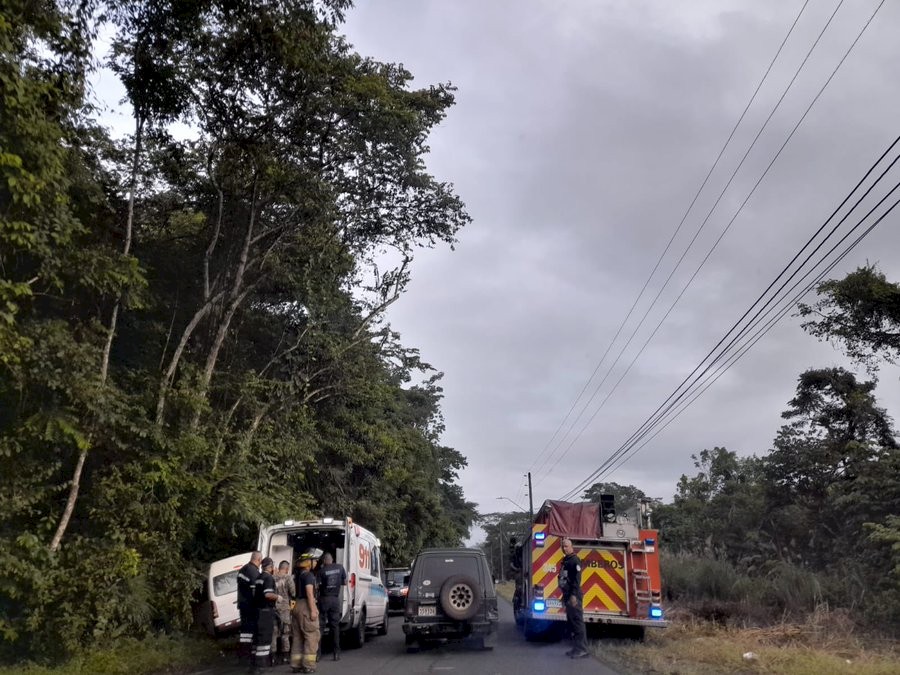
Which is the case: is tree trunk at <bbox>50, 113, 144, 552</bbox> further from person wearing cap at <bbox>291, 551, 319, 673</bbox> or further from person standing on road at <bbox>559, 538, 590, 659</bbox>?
person standing on road at <bbox>559, 538, 590, 659</bbox>

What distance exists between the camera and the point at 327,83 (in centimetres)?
1664

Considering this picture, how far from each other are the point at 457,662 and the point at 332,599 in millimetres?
2553

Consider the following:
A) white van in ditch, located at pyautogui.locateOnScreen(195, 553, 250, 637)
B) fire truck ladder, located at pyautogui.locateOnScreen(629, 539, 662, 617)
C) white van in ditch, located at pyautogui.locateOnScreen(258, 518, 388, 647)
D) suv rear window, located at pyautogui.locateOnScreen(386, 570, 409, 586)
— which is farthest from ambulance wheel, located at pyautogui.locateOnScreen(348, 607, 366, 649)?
suv rear window, located at pyautogui.locateOnScreen(386, 570, 409, 586)

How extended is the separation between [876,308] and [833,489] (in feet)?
20.4

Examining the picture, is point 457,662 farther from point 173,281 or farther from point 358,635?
point 173,281

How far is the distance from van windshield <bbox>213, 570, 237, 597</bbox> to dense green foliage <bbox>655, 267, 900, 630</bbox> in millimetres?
12590

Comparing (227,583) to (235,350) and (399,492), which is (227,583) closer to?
(235,350)

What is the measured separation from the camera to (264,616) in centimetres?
1212

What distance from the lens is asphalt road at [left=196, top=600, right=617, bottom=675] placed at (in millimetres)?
12047

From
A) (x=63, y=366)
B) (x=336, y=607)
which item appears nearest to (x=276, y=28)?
(x=63, y=366)

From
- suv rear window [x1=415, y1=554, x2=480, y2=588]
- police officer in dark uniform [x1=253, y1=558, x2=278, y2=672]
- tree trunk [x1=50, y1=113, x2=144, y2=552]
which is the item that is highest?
tree trunk [x1=50, y1=113, x2=144, y2=552]

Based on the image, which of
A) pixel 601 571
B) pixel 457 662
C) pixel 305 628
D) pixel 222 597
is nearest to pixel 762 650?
pixel 601 571

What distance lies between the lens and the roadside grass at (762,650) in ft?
36.4

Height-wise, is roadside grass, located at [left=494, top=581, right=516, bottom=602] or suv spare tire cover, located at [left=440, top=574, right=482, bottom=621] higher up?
suv spare tire cover, located at [left=440, top=574, right=482, bottom=621]
